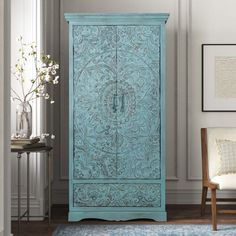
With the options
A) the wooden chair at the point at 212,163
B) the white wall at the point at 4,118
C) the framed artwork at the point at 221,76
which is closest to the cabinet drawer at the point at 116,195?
the wooden chair at the point at 212,163

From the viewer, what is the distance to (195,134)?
5945 mm

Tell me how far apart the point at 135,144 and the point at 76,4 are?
1.78 m

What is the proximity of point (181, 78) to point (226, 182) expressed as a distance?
149 cm

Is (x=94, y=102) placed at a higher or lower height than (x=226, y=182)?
higher

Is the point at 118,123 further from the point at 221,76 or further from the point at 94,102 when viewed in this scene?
the point at 221,76

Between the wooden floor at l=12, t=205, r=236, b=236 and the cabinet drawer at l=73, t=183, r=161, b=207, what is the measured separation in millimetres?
168

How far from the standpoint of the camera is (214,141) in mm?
5359

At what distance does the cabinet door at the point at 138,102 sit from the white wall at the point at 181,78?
82cm

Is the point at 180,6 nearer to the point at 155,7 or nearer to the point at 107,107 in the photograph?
the point at 155,7

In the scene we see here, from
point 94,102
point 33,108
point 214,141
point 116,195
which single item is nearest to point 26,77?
point 33,108

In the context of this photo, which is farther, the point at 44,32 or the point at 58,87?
the point at 58,87

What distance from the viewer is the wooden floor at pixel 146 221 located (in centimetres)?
476

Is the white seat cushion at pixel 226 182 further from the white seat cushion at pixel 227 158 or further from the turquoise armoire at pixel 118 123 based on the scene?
the turquoise armoire at pixel 118 123

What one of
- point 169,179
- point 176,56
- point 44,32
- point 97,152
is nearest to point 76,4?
point 44,32
